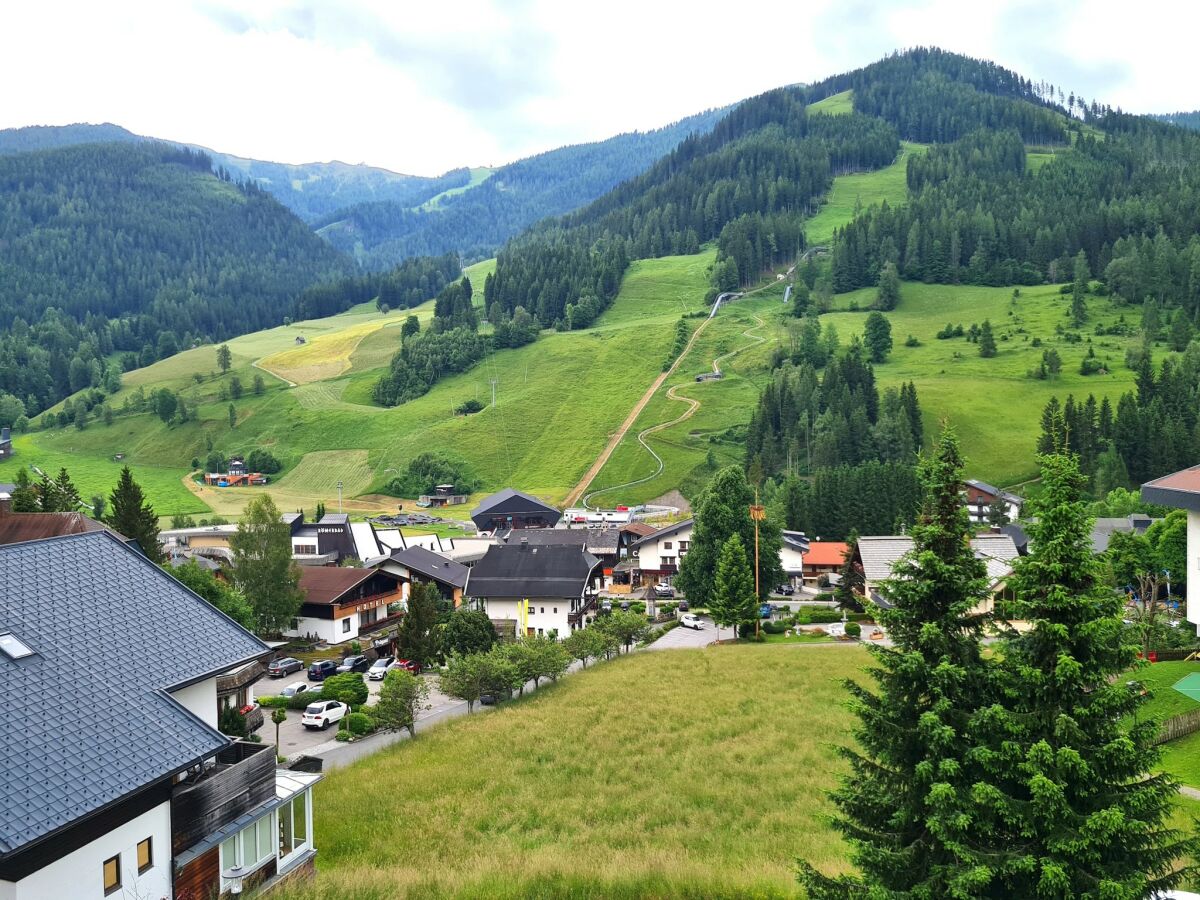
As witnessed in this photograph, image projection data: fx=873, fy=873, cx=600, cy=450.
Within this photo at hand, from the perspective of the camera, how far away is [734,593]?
55719 millimetres

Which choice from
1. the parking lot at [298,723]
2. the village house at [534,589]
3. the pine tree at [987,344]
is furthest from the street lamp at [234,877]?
the pine tree at [987,344]

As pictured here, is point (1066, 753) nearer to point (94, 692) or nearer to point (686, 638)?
point (94, 692)

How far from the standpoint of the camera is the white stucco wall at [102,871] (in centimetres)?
1238

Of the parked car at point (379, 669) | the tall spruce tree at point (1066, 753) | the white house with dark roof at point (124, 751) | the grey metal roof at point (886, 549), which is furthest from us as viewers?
the grey metal roof at point (886, 549)

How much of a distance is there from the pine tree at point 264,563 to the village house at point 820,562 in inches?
1867

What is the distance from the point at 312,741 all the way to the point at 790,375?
344 ft

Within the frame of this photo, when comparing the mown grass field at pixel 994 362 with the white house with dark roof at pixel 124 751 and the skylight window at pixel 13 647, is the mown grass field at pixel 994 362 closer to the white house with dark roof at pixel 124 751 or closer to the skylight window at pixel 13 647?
the white house with dark roof at pixel 124 751

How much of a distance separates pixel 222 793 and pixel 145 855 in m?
1.80

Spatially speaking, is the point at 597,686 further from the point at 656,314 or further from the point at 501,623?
the point at 656,314

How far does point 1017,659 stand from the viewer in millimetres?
11680

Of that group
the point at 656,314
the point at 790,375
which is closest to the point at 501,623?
the point at 790,375

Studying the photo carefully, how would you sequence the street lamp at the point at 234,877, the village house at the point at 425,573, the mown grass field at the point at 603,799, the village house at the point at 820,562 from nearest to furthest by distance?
the street lamp at the point at 234,877
the mown grass field at the point at 603,799
the village house at the point at 425,573
the village house at the point at 820,562

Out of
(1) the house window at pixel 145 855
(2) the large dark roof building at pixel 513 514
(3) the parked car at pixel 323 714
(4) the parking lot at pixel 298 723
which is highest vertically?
(1) the house window at pixel 145 855

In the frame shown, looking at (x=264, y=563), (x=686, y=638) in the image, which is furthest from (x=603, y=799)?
(x=264, y=563)
